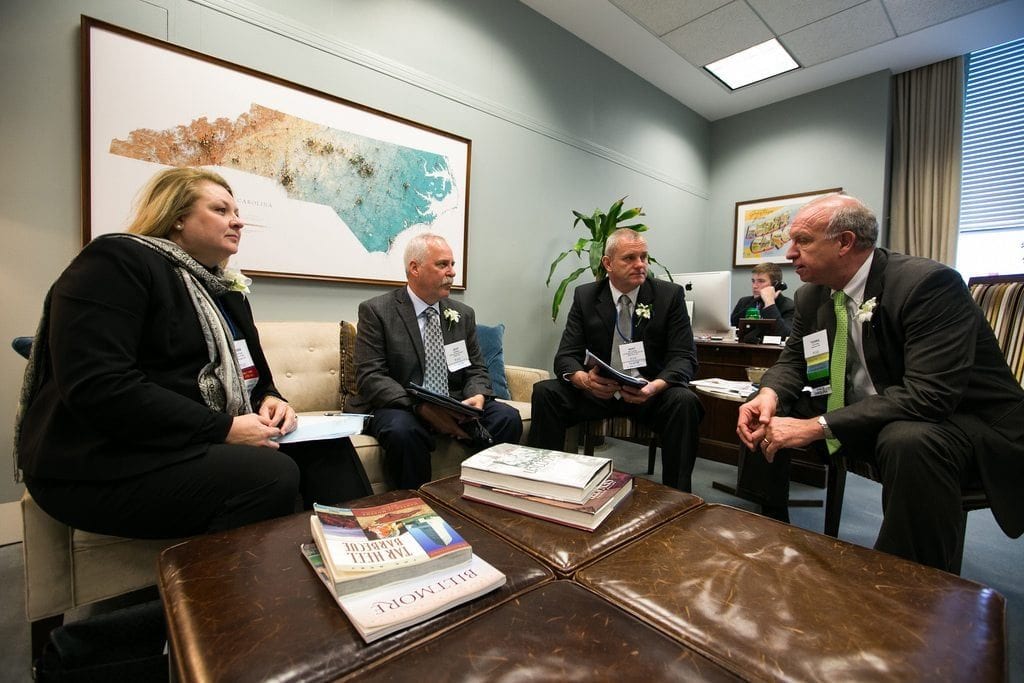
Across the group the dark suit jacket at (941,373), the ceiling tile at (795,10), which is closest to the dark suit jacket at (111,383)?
the dark suit jacket at (941,373)

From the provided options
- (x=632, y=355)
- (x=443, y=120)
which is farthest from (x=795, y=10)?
(x=632, y=355)

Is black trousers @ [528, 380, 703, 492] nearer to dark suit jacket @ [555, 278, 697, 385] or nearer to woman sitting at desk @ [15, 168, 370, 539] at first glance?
dark suit jacket @ [555, 278, 697, 385]

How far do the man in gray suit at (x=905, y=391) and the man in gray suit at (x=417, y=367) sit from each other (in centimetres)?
109

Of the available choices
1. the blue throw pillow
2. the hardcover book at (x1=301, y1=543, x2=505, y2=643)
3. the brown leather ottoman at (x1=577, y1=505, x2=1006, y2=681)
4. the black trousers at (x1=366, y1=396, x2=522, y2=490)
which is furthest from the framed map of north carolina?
the brown leather ottoman at (x1=577, y1=505, x2=1006, y2=681)

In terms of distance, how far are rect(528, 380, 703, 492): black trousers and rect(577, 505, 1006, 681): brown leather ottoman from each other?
3.21ft

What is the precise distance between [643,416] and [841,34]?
3.61 m

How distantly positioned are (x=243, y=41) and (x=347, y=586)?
101 inches

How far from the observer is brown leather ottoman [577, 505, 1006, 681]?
0.59 m

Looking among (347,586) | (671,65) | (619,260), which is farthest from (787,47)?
(347,586)

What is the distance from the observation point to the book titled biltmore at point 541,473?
984 millimetres

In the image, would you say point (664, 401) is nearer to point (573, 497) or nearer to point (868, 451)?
point (868, 451)

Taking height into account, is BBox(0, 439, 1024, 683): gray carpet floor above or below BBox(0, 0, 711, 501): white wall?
below

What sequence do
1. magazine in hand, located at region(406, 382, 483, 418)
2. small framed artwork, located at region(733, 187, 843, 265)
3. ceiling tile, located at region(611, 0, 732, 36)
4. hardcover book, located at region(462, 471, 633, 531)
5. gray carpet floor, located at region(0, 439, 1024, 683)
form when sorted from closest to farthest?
hardcover book, located at region(462, 471, 633, 531) → gray carpet floor, located at region(0, 439, 1024, 683) → magazine in hand, located at region(406, 382, 483, 418) → ceiling tile, located at region(611, 0, 732, 36) → small framed artwork, located at region(733, 187, 843, 265)

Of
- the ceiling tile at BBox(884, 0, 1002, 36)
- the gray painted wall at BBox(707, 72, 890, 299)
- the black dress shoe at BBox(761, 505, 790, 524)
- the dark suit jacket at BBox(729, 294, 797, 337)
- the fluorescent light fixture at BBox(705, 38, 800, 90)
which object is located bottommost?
the black dress shoe at BBox(761, 505, 790, 524)
